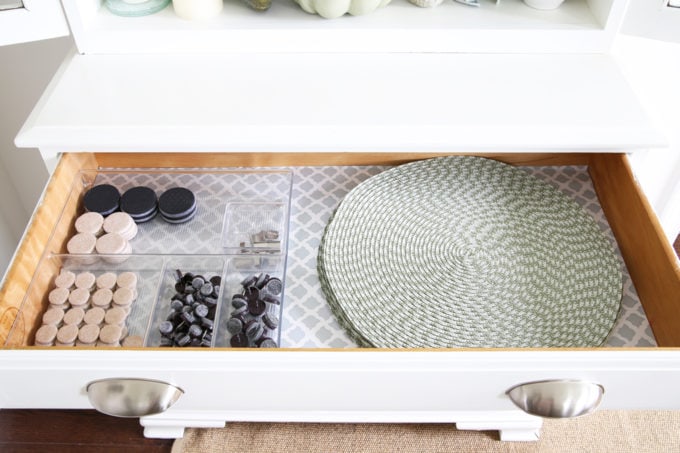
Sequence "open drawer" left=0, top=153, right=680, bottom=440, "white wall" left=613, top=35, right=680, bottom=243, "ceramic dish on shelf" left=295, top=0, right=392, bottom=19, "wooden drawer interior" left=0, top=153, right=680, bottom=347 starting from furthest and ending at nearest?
"white wall" left=613, top=35, right=680, bottom=243, "ceramic dish on shelf" left=295, top=0, right=392, bottom=19, "wooden drawer interior" left=0, top=153, right=680, bottom=347, "open drawer" left=0, top=153, right=680, bottom=440

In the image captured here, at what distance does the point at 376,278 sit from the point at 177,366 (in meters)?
0.33

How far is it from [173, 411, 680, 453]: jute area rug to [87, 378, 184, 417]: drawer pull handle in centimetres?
16

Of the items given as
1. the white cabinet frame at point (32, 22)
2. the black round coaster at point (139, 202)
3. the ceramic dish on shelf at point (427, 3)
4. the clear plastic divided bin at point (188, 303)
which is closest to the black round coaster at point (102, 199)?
the black round coaster at point (139, 202)

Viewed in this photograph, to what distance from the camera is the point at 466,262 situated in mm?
940

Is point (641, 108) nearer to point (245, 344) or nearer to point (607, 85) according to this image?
point (607, 85)

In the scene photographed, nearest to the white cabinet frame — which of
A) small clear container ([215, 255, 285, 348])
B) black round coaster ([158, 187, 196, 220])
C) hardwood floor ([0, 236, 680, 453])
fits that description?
black round coaster ([158, 187, 196, 220])

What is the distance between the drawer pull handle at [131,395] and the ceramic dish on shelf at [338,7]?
58 cm

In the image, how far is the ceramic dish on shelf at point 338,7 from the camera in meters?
0.93

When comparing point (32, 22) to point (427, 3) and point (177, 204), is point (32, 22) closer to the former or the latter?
point (177, 204)

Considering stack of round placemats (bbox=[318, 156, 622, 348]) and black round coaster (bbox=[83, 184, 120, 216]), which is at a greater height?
black round coaster (bbox=[83, 184, 120, 216])

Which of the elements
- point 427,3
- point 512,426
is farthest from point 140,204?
point 512,426

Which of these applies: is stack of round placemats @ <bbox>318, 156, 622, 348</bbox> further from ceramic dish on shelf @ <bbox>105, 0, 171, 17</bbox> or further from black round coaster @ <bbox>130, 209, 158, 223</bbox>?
ceramic dish on shelf @ <bbox>105, 0, 171, 17</bbox>

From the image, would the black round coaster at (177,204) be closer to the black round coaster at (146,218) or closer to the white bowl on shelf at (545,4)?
the black round coaster at (146,218)

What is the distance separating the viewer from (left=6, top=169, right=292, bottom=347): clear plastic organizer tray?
0.87 m
